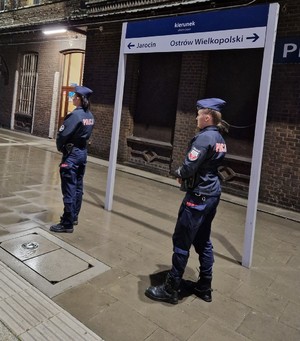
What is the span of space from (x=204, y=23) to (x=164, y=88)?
552 centimetres

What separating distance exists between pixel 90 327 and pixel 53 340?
1.08 ft

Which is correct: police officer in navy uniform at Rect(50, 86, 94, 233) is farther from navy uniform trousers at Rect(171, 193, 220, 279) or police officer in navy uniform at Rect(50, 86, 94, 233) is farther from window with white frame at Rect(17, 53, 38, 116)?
window with white frame at Rect(17, 53, 38, 116)

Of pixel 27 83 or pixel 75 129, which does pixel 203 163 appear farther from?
pixel 27 83

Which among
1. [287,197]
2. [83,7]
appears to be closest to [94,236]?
[287,197]

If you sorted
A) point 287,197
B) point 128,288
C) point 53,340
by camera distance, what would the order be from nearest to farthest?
point 53,340 < point 128,288 < point 287,197

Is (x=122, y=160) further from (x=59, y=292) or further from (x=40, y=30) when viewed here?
(x=59, y=292)

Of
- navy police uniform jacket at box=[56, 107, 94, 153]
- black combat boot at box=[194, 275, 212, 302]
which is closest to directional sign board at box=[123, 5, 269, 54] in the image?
navy police uniform jacket at box=[56, 107, 94, 153]

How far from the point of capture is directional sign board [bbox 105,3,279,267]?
414 centimetres

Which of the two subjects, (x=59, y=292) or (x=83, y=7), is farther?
(x=83, y=7)

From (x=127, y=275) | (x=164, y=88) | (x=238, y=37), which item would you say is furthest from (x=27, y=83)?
(x=127, y=275)

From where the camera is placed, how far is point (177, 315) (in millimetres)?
3240

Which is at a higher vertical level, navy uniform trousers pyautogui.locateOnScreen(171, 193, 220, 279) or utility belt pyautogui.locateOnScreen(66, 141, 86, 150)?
utility belt pyautogui.locateOnScreen(66, 141, 86, 150)

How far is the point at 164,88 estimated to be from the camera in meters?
10.1

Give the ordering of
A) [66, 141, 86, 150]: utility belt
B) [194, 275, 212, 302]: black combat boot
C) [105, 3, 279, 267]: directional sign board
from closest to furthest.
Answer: [194, 275, 212, 302]: black combat boot → [105, 3, 279, 267]: directional sign board → [66, 141, 86, 150]: utility belt
